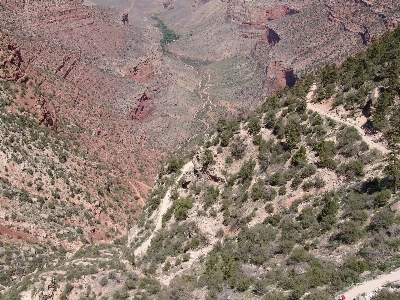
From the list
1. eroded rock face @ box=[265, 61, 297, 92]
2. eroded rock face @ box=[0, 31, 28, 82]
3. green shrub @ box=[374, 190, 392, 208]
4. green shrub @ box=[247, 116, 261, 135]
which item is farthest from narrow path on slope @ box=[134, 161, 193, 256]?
eroded rock face @ box=[265, 61, 297, 92]

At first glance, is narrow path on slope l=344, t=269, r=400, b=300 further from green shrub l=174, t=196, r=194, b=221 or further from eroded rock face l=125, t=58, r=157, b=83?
eroded rock face l=125, t=58, r=157, b=83

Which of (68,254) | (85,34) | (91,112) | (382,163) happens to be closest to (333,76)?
(382,163)

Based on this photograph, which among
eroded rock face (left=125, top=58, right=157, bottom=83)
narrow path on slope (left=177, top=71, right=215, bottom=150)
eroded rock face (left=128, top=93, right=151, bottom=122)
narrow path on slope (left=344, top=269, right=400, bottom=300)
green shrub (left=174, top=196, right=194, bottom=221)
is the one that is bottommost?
narrow path on slope (left=177, top=71, right=215, bottom=150)

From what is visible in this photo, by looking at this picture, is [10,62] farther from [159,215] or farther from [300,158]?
[300,158]

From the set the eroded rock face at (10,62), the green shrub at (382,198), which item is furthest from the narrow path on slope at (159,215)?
the eroded rock face at (10,62)

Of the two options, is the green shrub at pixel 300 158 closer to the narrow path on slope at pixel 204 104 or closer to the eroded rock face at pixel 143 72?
the narrow path on slope at pixel 204 104

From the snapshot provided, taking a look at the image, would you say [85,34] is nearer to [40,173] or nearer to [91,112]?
[91,112]

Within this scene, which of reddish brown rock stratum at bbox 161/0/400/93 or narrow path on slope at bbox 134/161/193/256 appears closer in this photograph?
narrow path on slope at bbox 134/161/193/256

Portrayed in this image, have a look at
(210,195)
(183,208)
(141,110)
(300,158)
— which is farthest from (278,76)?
(300,158)

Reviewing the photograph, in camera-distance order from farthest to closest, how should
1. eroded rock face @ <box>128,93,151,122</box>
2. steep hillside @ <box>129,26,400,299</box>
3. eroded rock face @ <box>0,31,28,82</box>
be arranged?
eroded rock face @ <box>128,93,151,122</box> → eroded rock face @ <box>0,31,28,82</box> → steep hillside @ <box>129,26,400,299</box>
